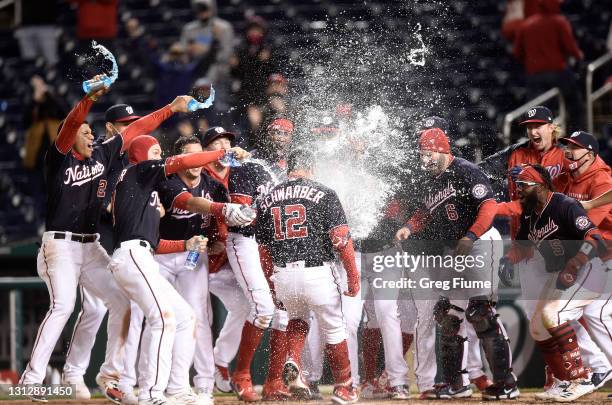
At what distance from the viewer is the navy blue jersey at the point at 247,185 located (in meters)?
7.99

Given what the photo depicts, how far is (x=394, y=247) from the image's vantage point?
833cm

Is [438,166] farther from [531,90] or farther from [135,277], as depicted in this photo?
[531,90]

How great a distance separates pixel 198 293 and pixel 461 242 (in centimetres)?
197

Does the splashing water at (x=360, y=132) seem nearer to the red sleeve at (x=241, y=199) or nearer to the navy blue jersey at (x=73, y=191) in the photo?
the red sleeve at (x=241, y=199)

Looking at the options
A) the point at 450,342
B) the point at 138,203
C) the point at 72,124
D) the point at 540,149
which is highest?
the point at 72,124

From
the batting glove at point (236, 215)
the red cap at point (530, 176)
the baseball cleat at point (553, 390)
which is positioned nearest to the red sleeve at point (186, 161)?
the batting glove at point (236, 215)

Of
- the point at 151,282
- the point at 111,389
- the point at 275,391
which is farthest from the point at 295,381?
the point at 151,282

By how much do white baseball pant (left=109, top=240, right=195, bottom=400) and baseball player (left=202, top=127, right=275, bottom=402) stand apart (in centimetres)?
88

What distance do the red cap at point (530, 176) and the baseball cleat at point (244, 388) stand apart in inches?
97.5

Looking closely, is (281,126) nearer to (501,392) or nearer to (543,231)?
(543,231)

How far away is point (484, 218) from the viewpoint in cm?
790

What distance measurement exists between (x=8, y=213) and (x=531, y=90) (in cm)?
652

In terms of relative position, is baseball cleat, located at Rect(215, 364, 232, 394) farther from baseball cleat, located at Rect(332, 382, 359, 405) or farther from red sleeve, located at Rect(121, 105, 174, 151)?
red sleeve, located at Rect(121, 105, 174, 151)

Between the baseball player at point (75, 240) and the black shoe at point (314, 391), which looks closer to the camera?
the baseball player at point (75, 240)
